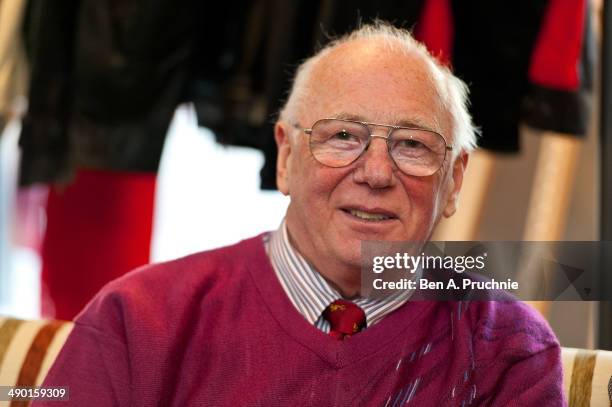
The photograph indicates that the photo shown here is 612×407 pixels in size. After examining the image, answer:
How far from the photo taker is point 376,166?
3.40 ft

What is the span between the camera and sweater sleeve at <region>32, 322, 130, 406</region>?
105 centimetres

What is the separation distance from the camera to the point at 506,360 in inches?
40.8

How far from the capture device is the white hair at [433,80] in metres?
1.12

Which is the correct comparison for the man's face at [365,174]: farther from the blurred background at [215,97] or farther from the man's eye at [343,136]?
the blurred background at [215,97]

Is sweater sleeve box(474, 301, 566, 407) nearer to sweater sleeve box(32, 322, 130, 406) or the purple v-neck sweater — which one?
the purple v-neck sweater

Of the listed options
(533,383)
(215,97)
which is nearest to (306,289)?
(533,383)

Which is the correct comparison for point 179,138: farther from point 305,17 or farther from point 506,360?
point 506,360

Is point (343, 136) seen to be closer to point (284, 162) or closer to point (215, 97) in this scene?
point (284, 162)

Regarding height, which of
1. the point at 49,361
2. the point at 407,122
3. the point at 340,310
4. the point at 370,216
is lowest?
the point at 49,361

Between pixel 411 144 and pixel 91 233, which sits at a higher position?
pixel 411 144

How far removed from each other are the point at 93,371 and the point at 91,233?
1.00 meters

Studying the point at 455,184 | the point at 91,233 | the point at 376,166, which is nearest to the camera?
the point at 376,166

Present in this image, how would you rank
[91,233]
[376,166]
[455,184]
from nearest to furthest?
1. [376,166]
2. [455,184]
3. [91,233]

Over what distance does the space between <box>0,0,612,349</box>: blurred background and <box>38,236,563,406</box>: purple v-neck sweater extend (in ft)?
1.42
